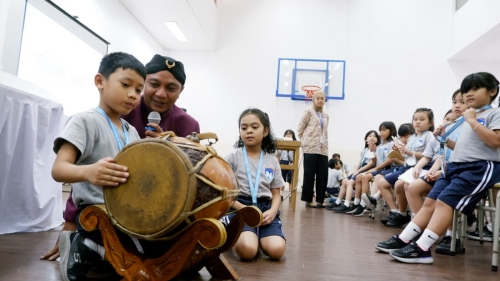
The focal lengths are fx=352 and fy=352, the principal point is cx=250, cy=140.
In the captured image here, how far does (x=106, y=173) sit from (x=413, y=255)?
1.71m

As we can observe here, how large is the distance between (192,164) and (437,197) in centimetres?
168

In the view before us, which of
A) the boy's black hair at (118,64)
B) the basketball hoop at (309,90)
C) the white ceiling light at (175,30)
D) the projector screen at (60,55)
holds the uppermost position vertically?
the white ceiling light at (175,30)

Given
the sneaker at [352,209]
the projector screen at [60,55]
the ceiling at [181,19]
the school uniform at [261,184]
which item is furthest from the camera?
the ceiling at [181,19]

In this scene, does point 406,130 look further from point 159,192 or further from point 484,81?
point 159,192

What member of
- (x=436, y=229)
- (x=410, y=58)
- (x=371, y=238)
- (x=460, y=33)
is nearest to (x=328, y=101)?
(x=410, y=58)

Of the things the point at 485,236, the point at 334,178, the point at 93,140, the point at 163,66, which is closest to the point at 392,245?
the point at 485,236

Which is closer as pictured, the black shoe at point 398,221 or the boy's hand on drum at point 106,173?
the boy's hand on drum at point 106,173

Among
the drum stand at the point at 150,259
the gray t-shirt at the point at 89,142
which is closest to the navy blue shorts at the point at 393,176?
the drum stand at the point at 150,259

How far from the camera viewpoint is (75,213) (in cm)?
146

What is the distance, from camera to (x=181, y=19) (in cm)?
714

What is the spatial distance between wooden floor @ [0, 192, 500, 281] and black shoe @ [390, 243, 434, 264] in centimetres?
4

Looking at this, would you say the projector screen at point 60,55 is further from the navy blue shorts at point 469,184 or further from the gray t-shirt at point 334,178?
the gray t-shirt at point 334,178

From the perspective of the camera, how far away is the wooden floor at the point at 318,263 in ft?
4.71

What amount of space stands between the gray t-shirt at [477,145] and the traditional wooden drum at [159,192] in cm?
162
